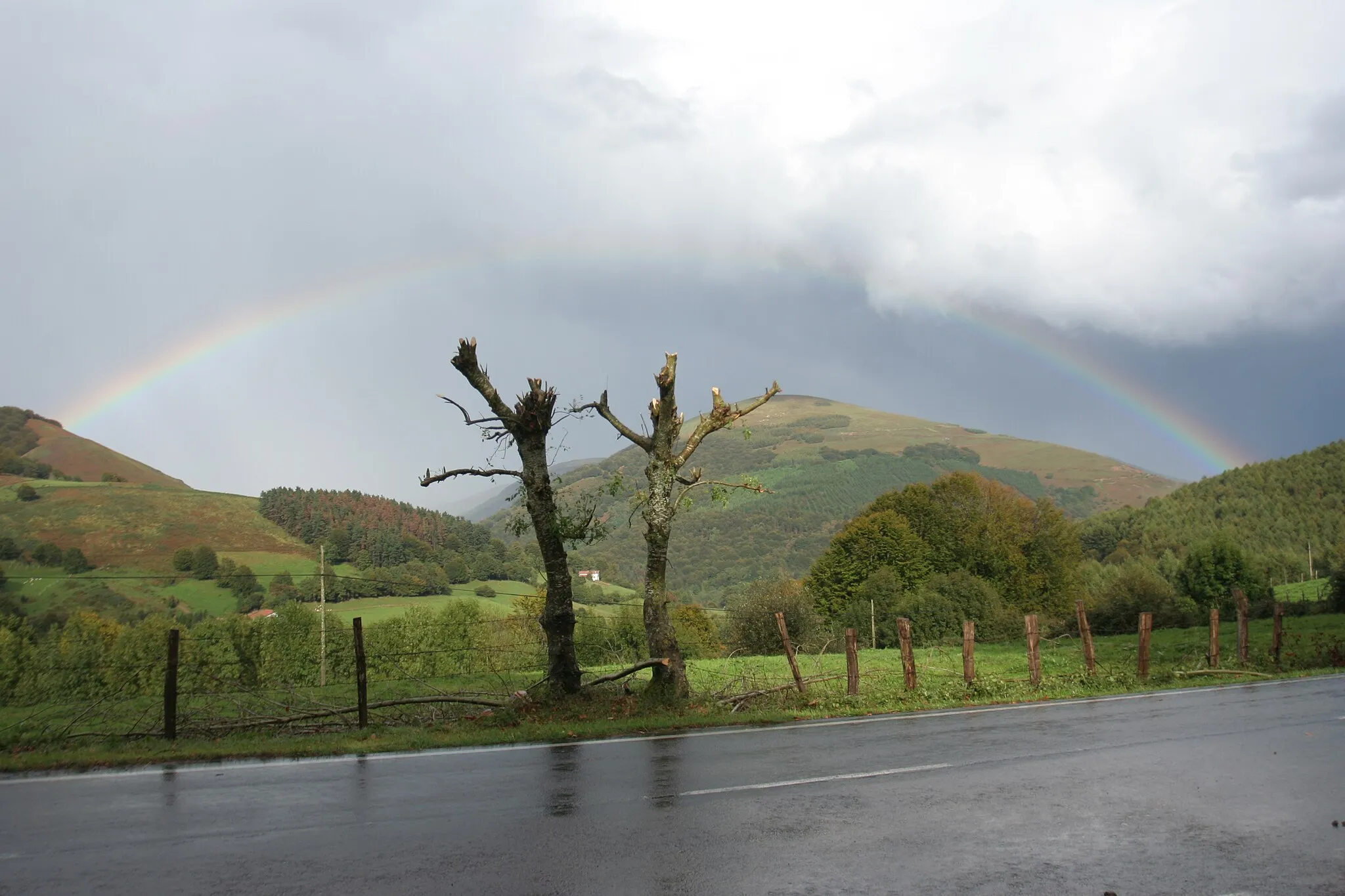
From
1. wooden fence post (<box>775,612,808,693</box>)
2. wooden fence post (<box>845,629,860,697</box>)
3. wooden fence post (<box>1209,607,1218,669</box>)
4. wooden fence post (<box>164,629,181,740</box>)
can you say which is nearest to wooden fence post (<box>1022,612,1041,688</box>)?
wooden fence post (<box>845,629,860,697</box>)

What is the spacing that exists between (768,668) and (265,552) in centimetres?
7723

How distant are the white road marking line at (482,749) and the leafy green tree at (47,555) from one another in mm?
88154

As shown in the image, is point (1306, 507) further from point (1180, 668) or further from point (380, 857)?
point (380, 857)

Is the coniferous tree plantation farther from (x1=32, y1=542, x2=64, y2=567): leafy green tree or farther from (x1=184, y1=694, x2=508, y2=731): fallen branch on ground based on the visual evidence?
(x1=184, y1=694, x2=508, y2=731): fallen branch on ground

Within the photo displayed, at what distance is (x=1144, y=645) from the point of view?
2445cm

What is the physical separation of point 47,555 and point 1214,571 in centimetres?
11072

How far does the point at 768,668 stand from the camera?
127 ft

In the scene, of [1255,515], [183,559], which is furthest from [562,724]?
[1255,515]

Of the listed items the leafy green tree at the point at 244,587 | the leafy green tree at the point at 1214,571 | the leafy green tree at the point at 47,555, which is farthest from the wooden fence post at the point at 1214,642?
the leafy green tree at the point at 47,555

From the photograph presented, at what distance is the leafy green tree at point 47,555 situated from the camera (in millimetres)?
85625

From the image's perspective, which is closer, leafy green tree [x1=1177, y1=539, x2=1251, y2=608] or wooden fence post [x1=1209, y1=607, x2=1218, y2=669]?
wooden fence post [x1=1209, y1=607, x2=1218, y2=669]

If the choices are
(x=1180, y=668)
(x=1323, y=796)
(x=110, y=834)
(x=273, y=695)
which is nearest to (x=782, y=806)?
(x=1323, y=796)

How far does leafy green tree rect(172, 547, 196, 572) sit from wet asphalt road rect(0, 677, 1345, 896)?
299ft

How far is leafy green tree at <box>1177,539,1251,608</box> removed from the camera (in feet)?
271
